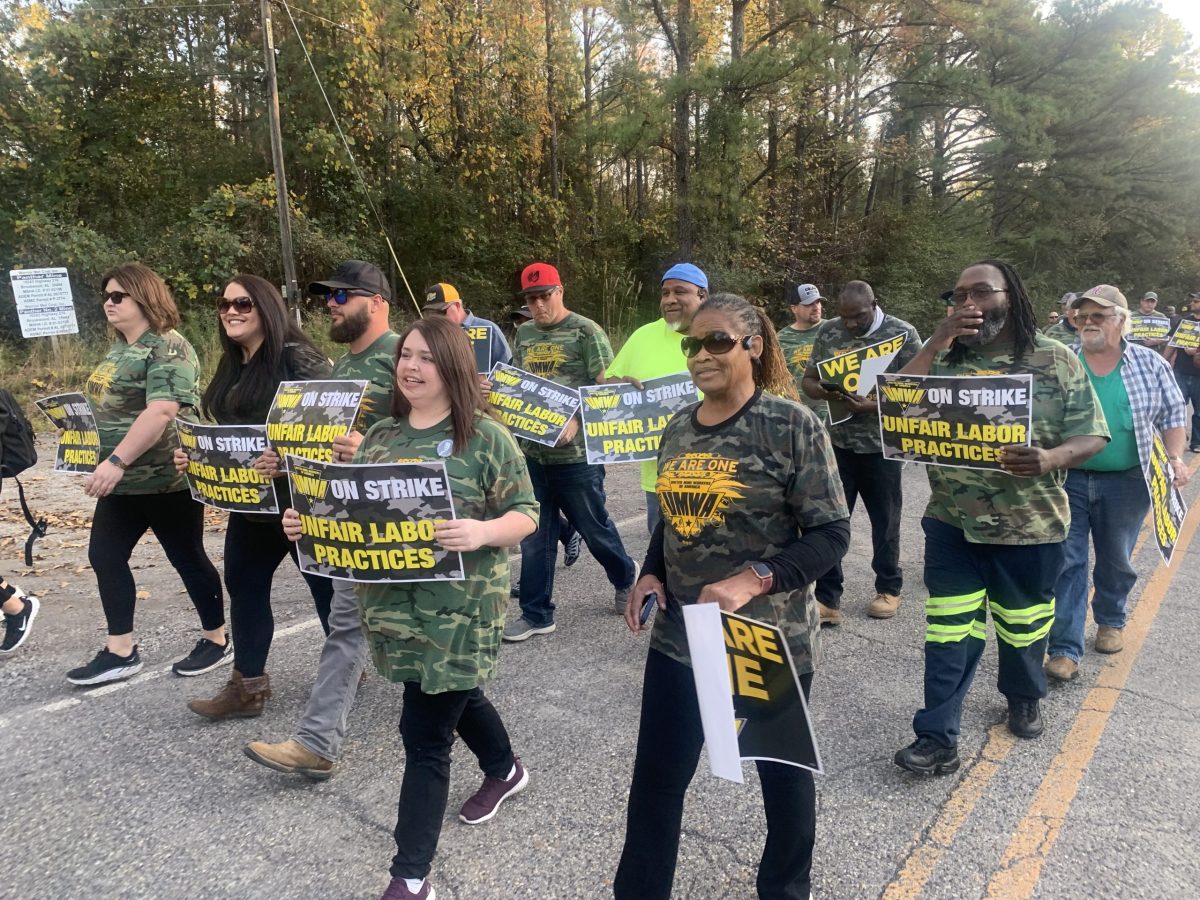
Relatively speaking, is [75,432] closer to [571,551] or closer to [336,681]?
[336,681]

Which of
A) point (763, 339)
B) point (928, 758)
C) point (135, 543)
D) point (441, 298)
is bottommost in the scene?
point (928, 758)

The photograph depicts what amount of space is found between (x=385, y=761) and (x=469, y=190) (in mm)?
19269

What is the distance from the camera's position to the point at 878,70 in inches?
914

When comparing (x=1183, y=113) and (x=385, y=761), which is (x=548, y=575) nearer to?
(x=385, y=761)

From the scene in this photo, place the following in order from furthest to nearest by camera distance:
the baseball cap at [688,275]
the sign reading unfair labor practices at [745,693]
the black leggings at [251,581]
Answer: the baseball cap at [688,275], the black leggings at [251,581], the sign reading unfair labor practices at [745,693]

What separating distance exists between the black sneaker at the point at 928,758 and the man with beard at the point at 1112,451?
1286mm

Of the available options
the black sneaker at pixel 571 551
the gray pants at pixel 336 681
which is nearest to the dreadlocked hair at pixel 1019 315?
the gray pants at pixel 336 681

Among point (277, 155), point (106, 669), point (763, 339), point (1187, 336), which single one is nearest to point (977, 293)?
point (763, 339)

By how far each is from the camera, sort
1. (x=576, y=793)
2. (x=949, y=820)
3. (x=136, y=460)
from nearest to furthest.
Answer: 1. (x=949, y=820)
2. (x=576, y=793)
3. (x=136, y=460)

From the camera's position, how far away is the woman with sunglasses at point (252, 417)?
3.50 meters

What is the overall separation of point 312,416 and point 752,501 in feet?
6.25

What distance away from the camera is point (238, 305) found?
3424 millimetres

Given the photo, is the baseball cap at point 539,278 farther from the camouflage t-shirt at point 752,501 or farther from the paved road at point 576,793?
the camouflage t-shirt at point 752,501

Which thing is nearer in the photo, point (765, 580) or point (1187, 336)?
point (765, 580)
